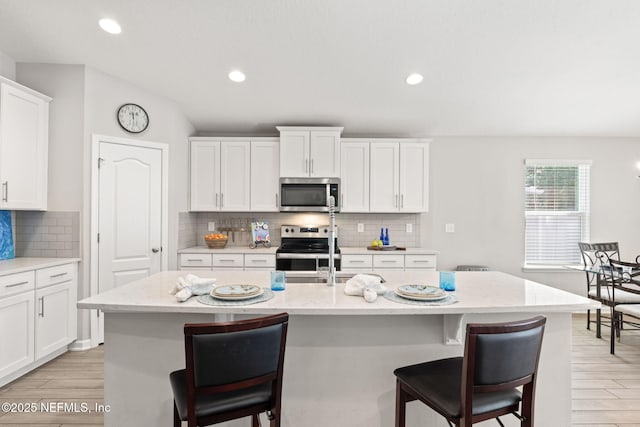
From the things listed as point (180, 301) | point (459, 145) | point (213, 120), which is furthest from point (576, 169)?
point (180, 301)

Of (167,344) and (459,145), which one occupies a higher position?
(459,145)

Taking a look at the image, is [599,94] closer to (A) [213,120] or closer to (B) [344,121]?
(B) [344,121]

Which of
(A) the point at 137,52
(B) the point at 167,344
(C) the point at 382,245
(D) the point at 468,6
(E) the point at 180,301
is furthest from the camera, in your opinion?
(C) the point at 382,245

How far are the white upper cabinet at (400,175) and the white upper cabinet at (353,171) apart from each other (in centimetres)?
8

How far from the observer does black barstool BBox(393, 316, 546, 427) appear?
1.30 metres

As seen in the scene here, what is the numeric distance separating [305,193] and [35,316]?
284cm

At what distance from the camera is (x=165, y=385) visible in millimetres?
1854

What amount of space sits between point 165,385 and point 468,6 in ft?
10.7

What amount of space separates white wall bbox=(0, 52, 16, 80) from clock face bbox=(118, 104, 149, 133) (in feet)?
3.05

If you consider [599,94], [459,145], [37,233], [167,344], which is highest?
[599,94]

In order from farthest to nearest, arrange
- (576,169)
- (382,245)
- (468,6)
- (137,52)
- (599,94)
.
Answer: (576,169), (382,245), (599,94), (137,52), (468,6)

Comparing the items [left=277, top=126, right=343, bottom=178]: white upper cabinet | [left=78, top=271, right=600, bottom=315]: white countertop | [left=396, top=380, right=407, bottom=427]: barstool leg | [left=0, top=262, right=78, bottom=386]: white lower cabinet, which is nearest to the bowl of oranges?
[left=277, top=126, right=343, bottom=178]: white upper cabinet

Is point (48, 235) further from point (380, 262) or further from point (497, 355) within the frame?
point (497, 355)

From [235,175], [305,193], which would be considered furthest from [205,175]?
[305,193]
